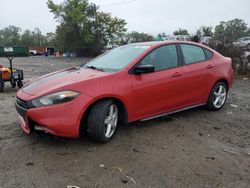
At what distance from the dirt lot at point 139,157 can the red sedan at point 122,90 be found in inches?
11.0

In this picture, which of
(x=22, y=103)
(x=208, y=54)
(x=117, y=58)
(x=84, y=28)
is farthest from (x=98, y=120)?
(x=84, y=28)

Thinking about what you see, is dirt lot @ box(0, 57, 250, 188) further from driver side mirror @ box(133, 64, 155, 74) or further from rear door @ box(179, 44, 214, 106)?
driver side mirror @ box(133, 64, 155, 74)

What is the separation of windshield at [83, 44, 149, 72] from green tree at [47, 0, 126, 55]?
33.6 m

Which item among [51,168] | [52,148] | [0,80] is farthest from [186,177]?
[0,80]

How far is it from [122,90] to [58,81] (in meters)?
0.98

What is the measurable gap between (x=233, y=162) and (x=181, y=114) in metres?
2.09

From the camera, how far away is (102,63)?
4973 millimetres

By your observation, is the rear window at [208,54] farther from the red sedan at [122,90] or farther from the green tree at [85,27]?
the green tree at [85,27]

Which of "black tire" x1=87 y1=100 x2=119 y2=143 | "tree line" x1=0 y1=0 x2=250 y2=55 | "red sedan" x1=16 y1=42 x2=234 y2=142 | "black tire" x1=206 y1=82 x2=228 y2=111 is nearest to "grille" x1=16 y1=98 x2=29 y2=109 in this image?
"red sedan" x1=16 y1=42 x2=234 y2=142

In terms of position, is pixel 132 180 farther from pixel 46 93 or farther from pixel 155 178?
pixel 46 93

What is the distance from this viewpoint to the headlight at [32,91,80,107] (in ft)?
12.0

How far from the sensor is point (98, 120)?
384 cm

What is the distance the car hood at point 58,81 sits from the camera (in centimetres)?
384

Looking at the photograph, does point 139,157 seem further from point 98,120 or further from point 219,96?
point 219,96
